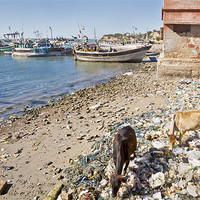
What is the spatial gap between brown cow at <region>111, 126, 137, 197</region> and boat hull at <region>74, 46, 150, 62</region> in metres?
21.6

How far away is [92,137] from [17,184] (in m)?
2.24

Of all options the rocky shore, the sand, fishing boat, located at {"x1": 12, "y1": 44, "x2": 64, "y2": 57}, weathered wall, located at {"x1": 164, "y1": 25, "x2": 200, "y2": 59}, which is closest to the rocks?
the rocky shore

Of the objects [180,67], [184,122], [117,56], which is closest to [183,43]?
[180,67]

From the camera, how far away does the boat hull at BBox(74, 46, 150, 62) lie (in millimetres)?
23672

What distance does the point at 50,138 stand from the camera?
19.8 ft

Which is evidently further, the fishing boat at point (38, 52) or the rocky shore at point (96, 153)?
the fishing boat at point (38, 52)

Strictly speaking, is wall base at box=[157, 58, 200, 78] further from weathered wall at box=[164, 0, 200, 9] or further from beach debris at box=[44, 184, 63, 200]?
beach debris at box=[44, 184, 63, 200]

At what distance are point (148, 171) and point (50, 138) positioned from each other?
3.69 meters

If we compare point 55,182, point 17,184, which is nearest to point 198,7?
point 55,182

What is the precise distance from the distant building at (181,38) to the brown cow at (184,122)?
17.7 ft

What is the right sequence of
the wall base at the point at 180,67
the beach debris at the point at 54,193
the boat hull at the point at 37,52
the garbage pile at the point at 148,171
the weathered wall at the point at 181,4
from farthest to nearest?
the boat hull at the point at 37,52 → the wall base at the point at 180,67 → the weathered wall at the point at 181,4 → the beach debris at the point at 54,193 → the garbage pile at the point at 148,171

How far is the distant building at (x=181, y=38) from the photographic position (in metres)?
7.57

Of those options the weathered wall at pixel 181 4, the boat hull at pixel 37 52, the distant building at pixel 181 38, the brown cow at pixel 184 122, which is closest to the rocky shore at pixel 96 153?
the brown cow at pixel 184 122

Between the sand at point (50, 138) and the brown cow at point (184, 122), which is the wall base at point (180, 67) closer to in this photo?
the sand at point (50, 138)
